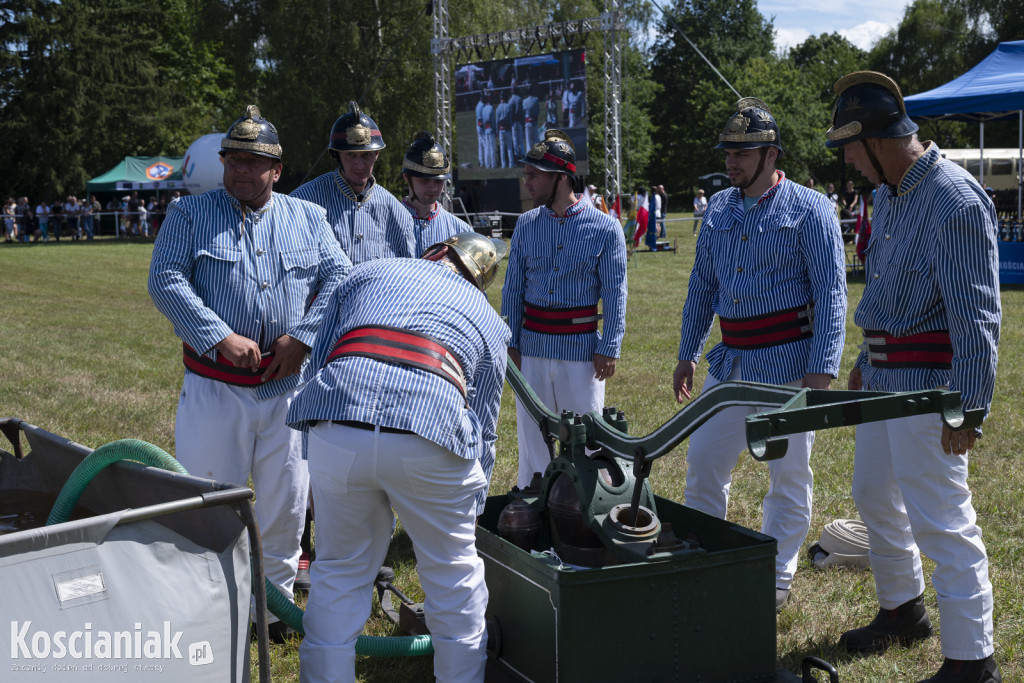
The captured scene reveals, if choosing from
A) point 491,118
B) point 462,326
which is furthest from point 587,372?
point 491,118

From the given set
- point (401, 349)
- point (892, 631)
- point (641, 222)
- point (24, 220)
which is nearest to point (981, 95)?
point (641, 222)

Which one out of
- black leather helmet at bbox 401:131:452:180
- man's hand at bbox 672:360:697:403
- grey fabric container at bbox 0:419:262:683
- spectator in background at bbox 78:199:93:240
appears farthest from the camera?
spectator in background at bbox 78:199:93:240

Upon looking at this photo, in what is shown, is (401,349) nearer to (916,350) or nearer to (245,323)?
(245,323)

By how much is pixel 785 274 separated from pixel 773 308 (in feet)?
0.57

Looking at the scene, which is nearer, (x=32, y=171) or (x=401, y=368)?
(x=401, y=368)

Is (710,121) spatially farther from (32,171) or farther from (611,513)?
(611,513)

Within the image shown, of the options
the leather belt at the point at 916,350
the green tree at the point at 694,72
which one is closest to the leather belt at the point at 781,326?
the leather belt at the point at 916,350

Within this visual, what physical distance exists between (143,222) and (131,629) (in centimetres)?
4053

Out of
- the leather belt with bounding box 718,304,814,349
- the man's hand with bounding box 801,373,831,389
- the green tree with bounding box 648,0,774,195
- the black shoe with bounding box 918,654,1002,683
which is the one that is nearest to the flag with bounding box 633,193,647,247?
the leather belt with bounding box 718,304,814,349

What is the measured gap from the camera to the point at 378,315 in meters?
3.67

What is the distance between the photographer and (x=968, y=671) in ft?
13.1

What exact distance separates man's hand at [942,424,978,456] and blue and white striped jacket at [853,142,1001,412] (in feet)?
0.37

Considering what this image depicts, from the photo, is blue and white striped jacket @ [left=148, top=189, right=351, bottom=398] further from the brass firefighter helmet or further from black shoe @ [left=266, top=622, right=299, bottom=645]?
black shoe @ [left=266, top=622, right=299, bottom=645]

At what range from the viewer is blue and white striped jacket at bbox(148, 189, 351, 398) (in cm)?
450
